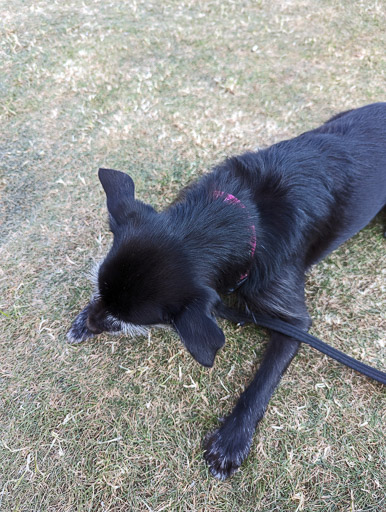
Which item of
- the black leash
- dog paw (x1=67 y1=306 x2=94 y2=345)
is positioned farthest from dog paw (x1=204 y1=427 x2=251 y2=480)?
dog paw (x1=67 y1=306 x2=94 y2=345)

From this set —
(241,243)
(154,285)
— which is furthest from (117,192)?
(241,243)

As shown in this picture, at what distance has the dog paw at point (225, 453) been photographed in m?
2.42

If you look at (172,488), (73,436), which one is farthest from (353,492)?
(73,436)

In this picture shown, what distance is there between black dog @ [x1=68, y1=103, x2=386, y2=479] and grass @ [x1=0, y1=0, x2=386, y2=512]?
0.86 ft

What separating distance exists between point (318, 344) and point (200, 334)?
1.14 m

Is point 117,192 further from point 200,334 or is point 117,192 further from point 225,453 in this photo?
point 225,453

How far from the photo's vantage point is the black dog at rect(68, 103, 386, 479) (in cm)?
206

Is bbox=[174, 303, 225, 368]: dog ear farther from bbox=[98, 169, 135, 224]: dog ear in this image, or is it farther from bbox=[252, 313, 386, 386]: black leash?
bbox=[252, 313, 386, 386]: black leash

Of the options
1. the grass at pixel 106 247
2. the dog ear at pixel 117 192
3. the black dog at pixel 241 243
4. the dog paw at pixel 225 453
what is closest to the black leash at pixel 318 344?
the black dog at pixel 241 243

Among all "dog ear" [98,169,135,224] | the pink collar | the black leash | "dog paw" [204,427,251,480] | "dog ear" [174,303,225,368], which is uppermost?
"dog ear" [98,169,135,224]

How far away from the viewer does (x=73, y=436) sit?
8.33ft

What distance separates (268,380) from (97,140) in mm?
3334

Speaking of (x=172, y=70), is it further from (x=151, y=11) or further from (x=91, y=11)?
(x=91, y=11)

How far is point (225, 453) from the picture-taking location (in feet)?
7.97
